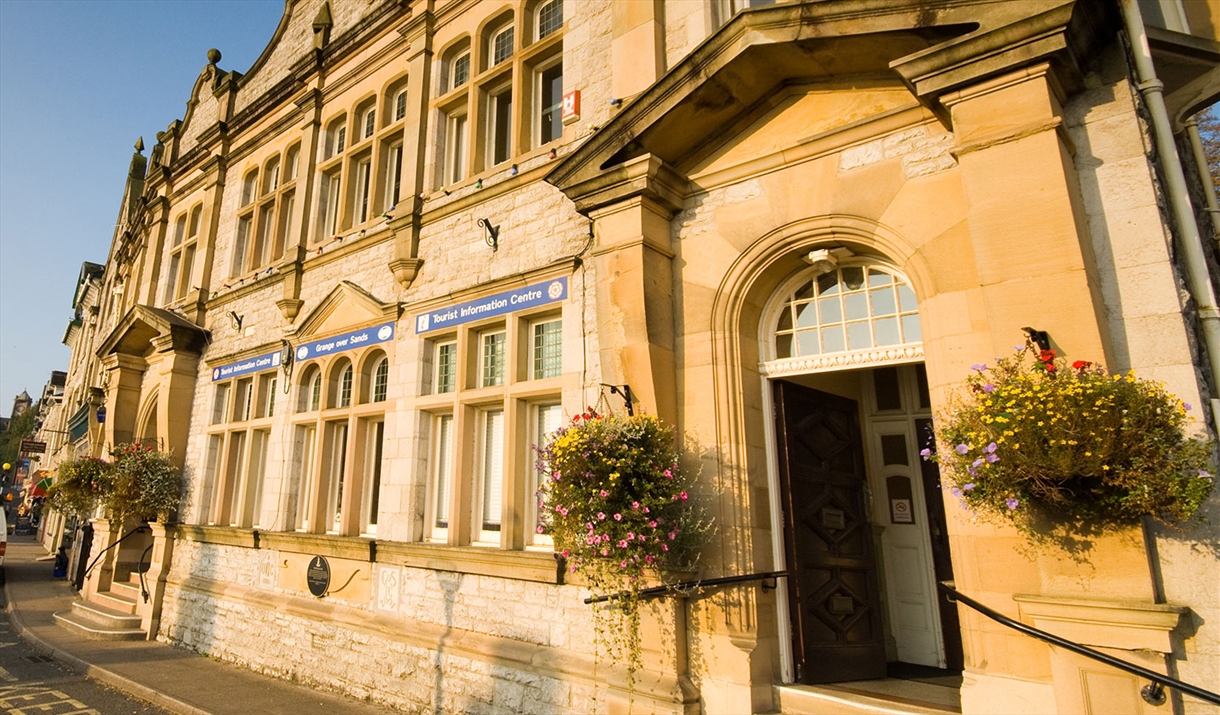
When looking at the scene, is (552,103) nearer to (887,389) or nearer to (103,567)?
(887,389)

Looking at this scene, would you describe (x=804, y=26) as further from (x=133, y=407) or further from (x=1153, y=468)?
(x=133, y=407)

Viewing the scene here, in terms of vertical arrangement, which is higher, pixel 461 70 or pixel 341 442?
pixel 461 70

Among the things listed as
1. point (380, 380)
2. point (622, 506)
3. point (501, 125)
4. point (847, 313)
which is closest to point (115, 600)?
point (380, 380)

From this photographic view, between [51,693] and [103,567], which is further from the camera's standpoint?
[103,567]

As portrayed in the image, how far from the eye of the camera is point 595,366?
6129 mm

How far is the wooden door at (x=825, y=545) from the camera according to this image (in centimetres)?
511

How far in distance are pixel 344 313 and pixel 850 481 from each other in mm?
6811

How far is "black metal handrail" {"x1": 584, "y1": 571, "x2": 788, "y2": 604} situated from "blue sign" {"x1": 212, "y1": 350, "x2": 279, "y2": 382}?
7.47 meters

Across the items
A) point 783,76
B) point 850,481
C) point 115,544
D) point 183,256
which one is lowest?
point 115,544

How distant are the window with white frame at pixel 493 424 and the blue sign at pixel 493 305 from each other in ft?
0.41

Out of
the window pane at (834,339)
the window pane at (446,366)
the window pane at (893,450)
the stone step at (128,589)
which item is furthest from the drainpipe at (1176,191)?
the stone step at (128,589)

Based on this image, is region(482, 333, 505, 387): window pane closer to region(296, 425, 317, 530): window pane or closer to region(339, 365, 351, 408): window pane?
region(339, 365, 351, 408): window pane

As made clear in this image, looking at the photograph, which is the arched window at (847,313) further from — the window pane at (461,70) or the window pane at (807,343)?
the window pane at (461,70)

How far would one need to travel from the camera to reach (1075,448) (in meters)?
3.16
